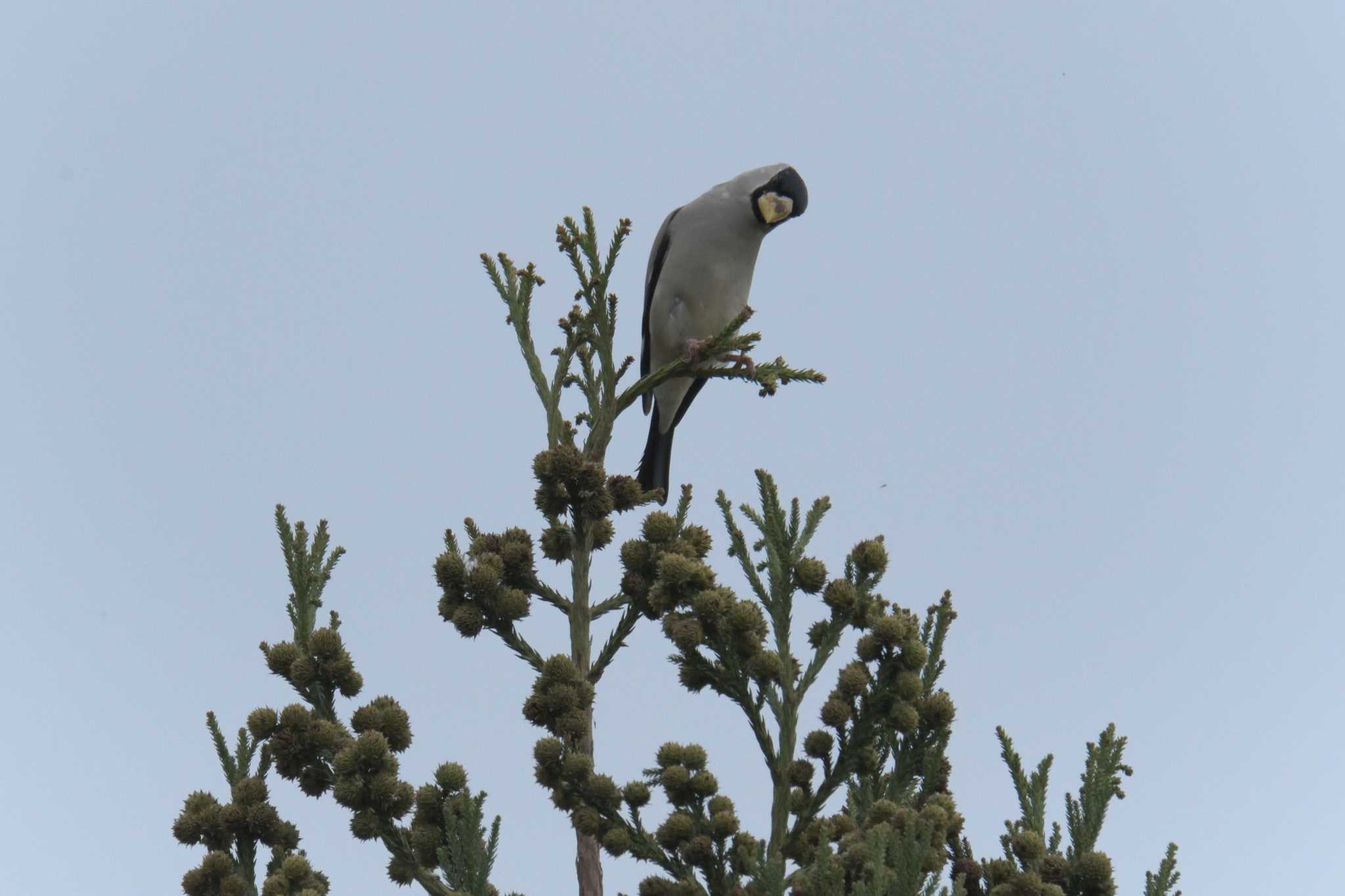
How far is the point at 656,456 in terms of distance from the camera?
24.1ft

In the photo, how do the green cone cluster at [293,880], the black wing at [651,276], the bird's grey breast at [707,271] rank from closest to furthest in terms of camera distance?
the green cone cluster at [293,880]
the bird's grey breast at [707,271]
the black wing at [651,276]

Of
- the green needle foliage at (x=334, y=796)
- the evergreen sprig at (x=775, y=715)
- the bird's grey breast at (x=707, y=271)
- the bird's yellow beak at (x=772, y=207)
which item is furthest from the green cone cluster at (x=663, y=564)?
the bird's yellow beak at (x=772, y=207)

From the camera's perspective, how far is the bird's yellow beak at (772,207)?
6.92m

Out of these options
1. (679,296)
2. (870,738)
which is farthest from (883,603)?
(679,296)

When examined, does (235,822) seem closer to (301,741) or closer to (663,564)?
(301,741)

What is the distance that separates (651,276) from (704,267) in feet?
2.27

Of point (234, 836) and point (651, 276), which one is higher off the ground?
point (651, 276)

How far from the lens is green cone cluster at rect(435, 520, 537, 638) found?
3.98 meters

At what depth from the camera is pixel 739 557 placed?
4258 millimetres

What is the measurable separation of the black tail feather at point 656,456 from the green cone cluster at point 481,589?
9.71 ft

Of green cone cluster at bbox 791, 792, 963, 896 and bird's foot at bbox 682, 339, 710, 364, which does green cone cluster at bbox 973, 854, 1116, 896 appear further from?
bird's foot at bbox 682, 339, 710, 364

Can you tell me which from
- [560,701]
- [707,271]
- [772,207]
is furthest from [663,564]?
[772,207]

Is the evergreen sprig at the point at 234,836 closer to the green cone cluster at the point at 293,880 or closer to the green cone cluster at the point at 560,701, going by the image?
the green cone cluster at the point at 293,880

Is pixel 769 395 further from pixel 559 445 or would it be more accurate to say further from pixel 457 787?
pixel 457 787
